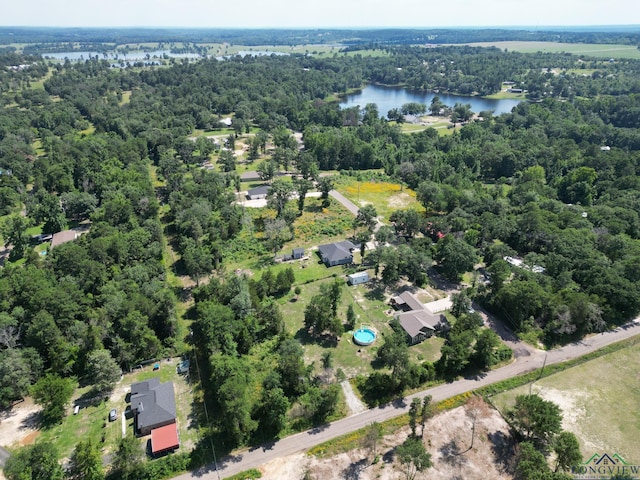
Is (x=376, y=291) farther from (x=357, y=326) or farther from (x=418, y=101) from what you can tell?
(x=418, y=101)

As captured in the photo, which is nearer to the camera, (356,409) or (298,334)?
(356,409)

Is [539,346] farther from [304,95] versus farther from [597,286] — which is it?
[304,95]

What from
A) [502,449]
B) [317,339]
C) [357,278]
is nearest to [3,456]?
[317,339]

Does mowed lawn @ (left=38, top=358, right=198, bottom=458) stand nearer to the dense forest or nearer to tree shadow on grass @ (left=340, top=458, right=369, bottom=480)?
the dense forest

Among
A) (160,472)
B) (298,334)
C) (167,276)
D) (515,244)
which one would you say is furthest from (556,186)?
(160,472)

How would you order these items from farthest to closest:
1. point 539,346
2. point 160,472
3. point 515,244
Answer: point 515,244, point 539,346, point 160,472

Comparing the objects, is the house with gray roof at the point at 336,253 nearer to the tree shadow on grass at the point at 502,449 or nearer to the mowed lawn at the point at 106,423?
the mowed lawn at the point at 106,423
